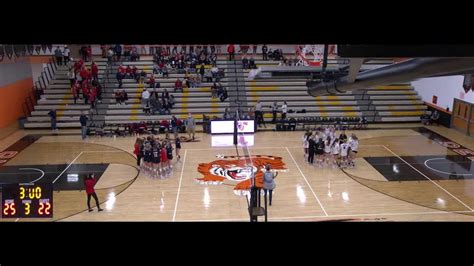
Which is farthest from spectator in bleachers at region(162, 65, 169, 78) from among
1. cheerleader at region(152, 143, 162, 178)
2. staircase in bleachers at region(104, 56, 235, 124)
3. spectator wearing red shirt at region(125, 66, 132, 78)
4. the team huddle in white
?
the team huddle in white

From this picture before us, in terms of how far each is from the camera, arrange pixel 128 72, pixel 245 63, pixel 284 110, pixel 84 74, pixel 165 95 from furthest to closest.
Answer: pixel 245 63, pixel 128 72, pixel 84 74, pixel 165 95, pixel 284 110

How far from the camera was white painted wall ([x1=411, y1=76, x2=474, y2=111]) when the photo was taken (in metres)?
20.7

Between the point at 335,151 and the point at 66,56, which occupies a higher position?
the point at 66,56

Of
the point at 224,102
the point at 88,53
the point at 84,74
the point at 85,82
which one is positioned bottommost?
the point at 224,102

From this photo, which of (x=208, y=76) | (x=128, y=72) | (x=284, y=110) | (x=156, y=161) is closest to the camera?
(x=156, y=161)

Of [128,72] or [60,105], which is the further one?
[128,72]

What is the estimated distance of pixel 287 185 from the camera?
13.1m

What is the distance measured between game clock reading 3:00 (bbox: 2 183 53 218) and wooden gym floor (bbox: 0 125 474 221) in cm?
327

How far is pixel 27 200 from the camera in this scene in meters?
7.28

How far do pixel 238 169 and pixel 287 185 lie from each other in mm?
2159

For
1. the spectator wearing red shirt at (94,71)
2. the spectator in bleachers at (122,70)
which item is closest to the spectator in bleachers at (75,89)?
the spectator wearing red shirt at (94,71)

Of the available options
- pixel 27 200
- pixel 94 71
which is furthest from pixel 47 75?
pixel 27 200

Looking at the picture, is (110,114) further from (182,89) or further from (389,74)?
(389,74)

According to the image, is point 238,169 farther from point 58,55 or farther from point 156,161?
point 58,55
